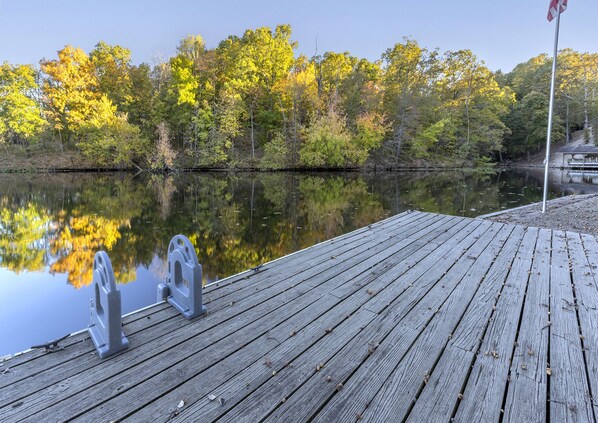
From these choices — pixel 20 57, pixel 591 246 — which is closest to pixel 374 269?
pixel 591 246

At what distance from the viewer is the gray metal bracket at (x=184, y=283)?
2.09 m

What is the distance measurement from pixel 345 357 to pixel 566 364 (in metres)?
1.21

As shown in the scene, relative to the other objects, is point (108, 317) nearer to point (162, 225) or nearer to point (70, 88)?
point (162, 225)

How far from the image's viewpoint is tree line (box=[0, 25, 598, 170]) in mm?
22859

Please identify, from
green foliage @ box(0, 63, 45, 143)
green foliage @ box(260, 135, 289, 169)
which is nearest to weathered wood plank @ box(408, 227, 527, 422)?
green foliage @ box(260, 135, 289, 169)

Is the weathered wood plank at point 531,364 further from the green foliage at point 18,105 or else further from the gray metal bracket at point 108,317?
the green foliage at point 18,105

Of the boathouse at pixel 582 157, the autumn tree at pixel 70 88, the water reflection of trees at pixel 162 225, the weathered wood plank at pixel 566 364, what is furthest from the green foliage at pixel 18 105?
the boathouse at pixel 582 157

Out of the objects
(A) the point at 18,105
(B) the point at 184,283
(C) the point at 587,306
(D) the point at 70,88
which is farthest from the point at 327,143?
(A) the point at 18,105

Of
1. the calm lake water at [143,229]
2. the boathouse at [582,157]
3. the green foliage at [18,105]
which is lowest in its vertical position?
the calm lake water at [143,229]

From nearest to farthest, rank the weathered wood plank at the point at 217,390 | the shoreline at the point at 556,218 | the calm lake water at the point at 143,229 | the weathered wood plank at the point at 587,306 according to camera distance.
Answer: the weathered wood plank at the point at 217,390 < the weathered wood plank at the point at 587,306 < the calm lake water at the point at 143,229 < the shoreline at the point at 556,218

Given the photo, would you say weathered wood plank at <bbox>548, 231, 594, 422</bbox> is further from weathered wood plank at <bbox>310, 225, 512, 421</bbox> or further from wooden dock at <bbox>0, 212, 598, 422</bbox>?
weathered wood plank at <bbox>310, 225, 512, 421</bbox>

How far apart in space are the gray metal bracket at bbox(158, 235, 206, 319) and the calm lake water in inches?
67.6

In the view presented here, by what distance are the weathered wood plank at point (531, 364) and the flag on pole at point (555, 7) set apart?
21.6ft

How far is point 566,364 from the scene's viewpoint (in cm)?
167
